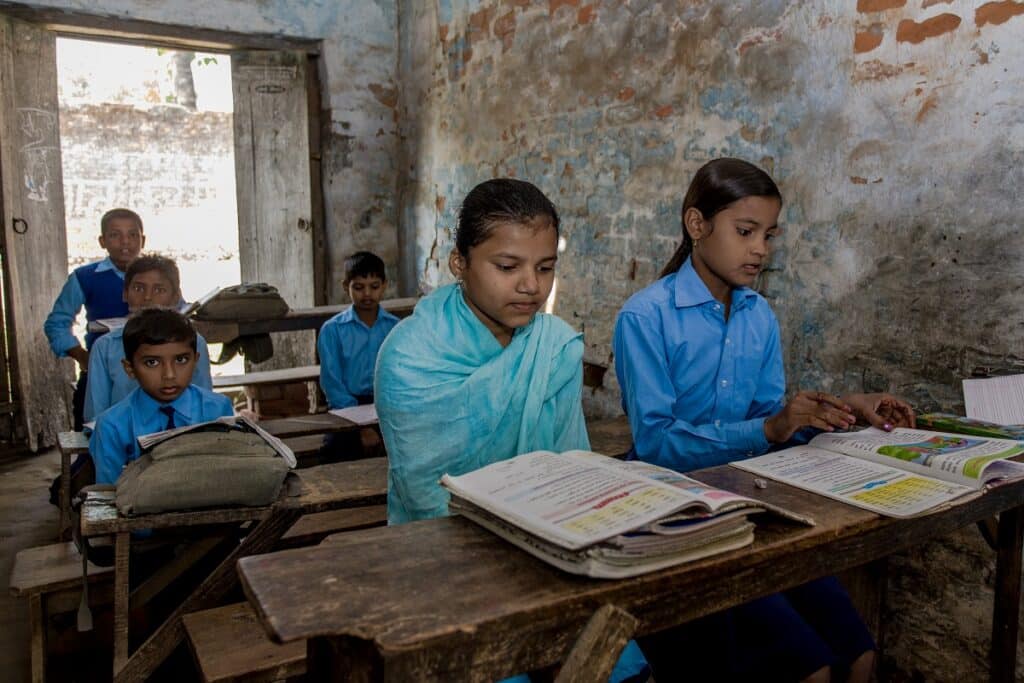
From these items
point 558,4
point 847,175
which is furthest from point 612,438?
point 558,4

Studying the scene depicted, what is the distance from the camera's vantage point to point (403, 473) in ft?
5.76

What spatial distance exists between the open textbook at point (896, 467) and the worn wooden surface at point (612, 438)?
1092 mm

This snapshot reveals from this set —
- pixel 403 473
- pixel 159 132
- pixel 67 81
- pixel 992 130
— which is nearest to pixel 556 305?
pixel 992 130

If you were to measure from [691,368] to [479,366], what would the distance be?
0.69 metres

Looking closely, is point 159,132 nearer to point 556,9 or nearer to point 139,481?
point 556,9

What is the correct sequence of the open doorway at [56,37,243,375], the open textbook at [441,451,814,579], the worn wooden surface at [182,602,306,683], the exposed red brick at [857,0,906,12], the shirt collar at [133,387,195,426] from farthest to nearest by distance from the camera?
1. the open doorway at [56,37,243,375]
2. the shirt collar at [133,387,195,426]
3. the exposed red brick at [857,0,906,12]
4. the worn wooden surface at [182,602,306,683]
5. the open textbook at [441,451,814,579]

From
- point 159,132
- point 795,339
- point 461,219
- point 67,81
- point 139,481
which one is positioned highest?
point 67,81

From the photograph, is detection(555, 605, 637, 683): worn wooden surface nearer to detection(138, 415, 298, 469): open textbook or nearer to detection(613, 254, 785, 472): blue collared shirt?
detection(613, 254, 785, 472): blue collared shirt

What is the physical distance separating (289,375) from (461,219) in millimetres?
3828

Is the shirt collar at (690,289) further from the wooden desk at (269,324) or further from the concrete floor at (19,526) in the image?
the wooden desk at (269,324)

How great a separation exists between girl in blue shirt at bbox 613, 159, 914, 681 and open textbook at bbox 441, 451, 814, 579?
0.55 meters

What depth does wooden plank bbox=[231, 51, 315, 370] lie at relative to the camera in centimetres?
636

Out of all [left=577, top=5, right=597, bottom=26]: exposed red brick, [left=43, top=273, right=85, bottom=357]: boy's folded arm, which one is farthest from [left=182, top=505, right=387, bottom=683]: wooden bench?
[left=577, top=5, right=597, bottom=26]: exposed red brick

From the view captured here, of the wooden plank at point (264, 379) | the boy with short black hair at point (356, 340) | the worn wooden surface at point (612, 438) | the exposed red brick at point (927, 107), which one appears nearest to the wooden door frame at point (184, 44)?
the wooden plank at point (264, 379)
